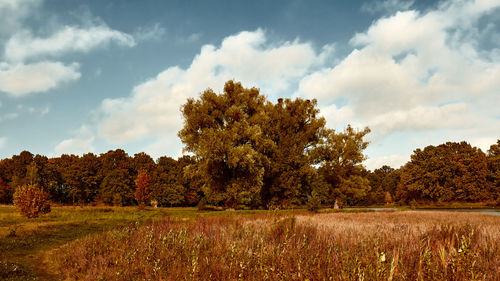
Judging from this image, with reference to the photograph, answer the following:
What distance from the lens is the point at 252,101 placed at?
38094 mm

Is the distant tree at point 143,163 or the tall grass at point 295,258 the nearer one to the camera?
the tall grass at point 295,258

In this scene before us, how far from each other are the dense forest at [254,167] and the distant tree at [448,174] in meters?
0.26

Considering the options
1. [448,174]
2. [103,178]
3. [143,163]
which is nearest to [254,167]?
[143,163]

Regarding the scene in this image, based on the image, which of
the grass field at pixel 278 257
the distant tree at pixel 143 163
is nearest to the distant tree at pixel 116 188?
the distant tree at pixel 143 163

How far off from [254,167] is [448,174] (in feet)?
222

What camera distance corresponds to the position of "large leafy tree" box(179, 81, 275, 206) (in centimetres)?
3141

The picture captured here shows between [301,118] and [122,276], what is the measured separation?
37.7m

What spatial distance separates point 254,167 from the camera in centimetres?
3269

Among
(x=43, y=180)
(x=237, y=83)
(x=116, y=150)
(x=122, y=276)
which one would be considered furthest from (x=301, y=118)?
(x=43, y=180)

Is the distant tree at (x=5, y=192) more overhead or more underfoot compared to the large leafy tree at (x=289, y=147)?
more underfoot

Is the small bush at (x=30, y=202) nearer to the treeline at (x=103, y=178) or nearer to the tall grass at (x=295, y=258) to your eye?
the tall grass at (x=295, y=258)

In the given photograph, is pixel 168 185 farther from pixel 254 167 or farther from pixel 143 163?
pixel 254 167

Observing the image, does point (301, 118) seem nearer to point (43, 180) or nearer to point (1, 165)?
point (43, 180)

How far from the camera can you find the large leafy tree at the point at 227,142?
Answer: 31.4m
